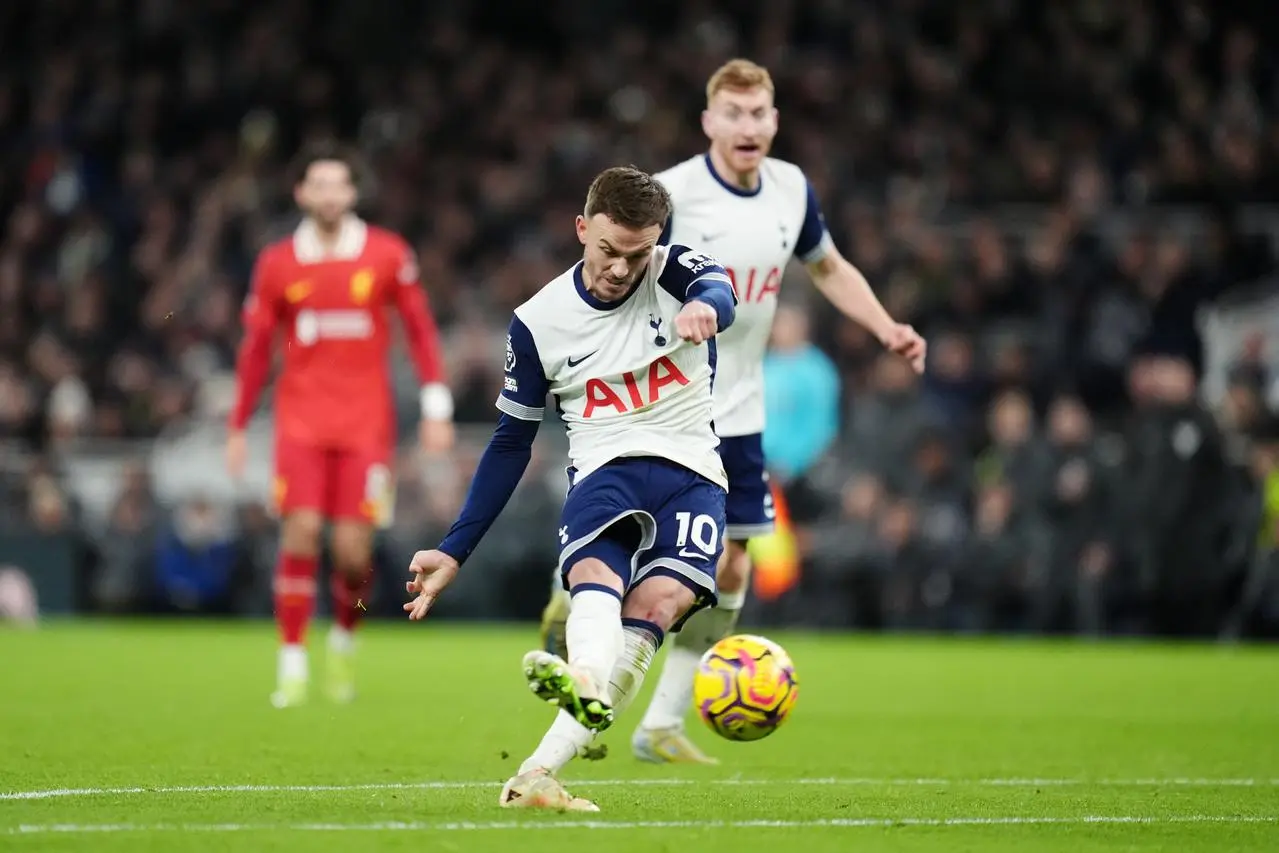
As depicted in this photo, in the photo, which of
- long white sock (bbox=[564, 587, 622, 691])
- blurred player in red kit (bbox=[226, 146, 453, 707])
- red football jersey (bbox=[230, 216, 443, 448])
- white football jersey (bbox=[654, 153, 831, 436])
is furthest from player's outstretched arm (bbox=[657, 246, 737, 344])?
red football jersey (bbox=[230, 216, 443, 448])

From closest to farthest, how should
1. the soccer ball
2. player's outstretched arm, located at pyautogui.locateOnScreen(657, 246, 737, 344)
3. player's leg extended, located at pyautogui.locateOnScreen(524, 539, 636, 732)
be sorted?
1. player's leg extended, located at pyautogui.locateOnScreen(524, 539, 636, 732)
2. player's outstretched arm, located at pyautogui.locateOnScreen(657, 246, 737, 344)
3. the soccer ball

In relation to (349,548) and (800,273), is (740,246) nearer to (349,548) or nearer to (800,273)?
(349,548)

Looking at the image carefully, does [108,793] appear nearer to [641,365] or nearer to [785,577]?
[641,365]

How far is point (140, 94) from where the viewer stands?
2589 cm

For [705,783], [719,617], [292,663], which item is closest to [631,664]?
[705,783]

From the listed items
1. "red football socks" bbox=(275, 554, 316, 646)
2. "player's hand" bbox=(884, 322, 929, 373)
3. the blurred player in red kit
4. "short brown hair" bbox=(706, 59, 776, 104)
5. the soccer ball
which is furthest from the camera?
the blurred player in red kit

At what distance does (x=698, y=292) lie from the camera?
636cm

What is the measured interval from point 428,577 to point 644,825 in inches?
39.9

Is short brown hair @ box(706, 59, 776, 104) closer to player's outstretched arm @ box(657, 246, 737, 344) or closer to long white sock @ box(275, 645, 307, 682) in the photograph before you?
player's outstretched arm @ box(657, 246, 737, 344)

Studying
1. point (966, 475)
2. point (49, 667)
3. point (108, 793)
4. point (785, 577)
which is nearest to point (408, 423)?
point (785, 577)

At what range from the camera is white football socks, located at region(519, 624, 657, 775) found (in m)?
6.11

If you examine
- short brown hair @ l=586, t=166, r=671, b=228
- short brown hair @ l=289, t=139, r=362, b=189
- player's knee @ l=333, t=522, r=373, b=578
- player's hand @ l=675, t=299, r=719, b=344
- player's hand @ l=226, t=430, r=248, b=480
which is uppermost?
short brown hair @ l=289, t=139, r=362, b=189

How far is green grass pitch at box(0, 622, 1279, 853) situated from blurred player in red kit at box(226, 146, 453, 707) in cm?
79

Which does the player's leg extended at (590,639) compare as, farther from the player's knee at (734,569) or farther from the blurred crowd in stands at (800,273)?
the blurred crowd in stands at (800,273)
